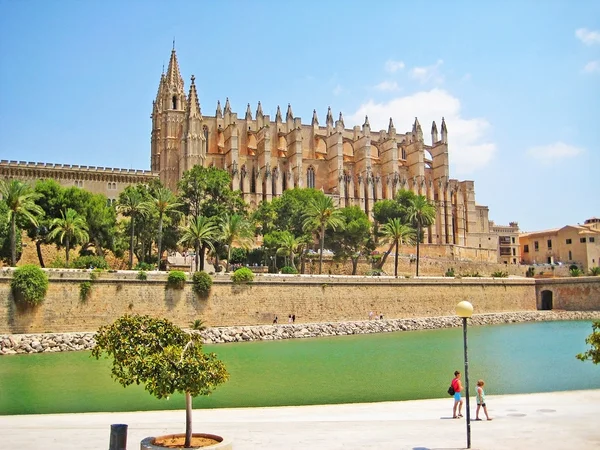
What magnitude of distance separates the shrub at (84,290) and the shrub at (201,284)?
564 centimetres

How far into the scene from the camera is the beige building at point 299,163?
198 feet

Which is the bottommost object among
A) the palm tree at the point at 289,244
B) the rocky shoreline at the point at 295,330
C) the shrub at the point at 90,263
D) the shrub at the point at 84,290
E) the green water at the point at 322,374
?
the green water at the point at 322,374

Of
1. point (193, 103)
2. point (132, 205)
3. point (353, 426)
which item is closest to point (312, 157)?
point (193, 103)

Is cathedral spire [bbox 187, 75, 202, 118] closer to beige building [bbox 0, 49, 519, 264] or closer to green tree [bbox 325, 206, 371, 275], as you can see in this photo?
beige building [bbox 0, 49, 519, 264]

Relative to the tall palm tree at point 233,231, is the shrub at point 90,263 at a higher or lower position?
lower

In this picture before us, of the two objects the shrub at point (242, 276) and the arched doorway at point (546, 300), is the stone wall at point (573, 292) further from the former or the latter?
the shrub at point (242, 276)

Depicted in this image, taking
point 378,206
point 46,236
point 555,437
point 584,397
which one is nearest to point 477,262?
point 378,206

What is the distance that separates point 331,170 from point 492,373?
54230mm

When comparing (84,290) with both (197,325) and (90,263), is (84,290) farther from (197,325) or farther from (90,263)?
(197,325)

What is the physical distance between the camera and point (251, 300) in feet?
120

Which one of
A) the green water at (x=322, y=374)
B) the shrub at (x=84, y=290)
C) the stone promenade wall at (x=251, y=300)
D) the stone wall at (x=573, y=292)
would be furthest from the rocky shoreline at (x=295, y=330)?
the shrub at (x=84, y=290)

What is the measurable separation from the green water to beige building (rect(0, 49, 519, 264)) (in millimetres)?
32683

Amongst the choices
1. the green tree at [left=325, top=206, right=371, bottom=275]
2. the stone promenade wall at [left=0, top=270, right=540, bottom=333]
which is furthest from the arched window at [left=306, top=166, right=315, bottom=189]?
the stone promenade wall at [left=0, top=270, right=540, bottom=333]

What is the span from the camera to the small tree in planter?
9.47m
